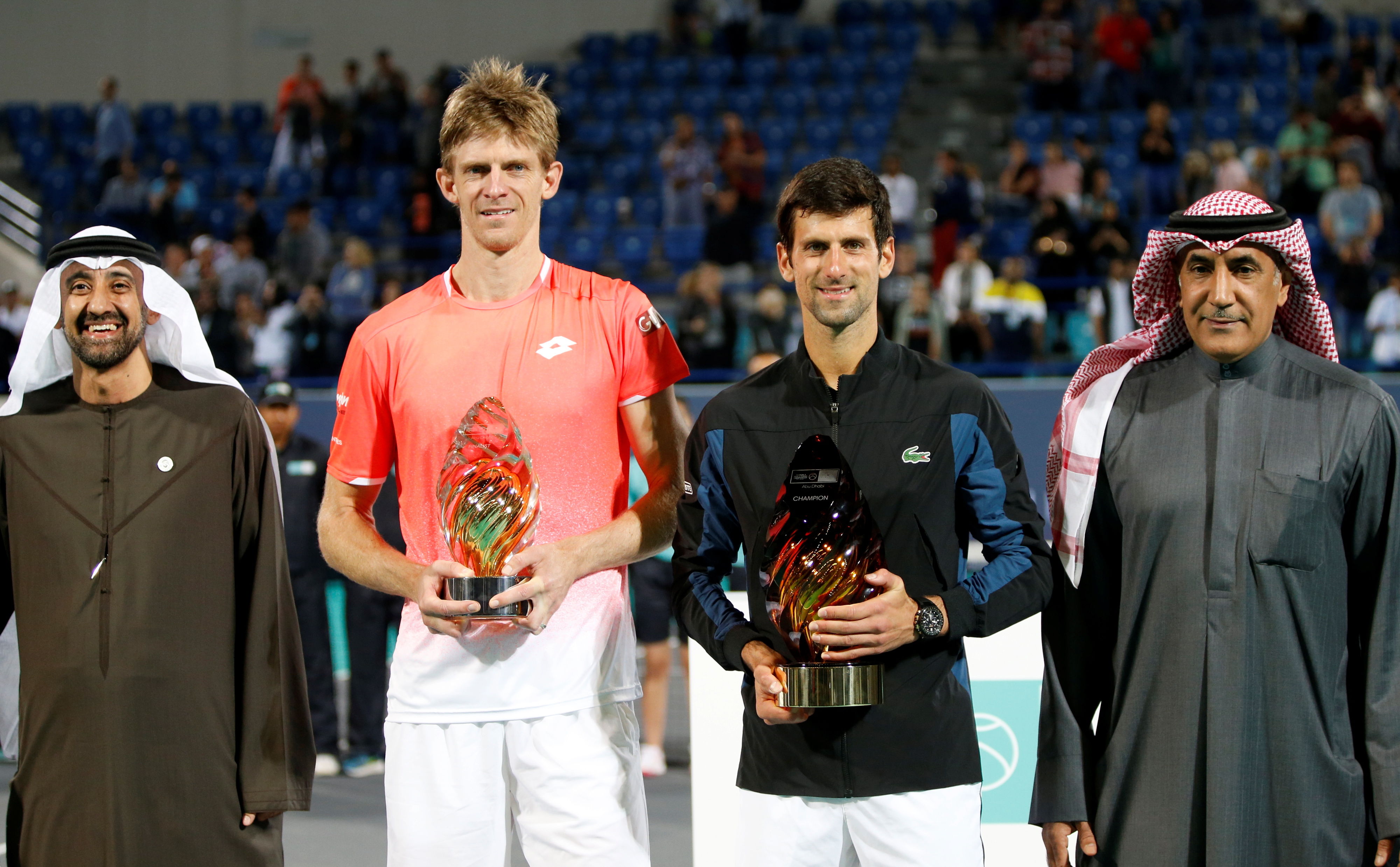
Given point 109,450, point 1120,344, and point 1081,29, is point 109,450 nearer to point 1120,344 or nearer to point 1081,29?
point 1120,344

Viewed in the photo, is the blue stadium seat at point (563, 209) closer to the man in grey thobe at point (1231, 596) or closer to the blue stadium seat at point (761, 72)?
the blue stadium seat at point (761, 72)

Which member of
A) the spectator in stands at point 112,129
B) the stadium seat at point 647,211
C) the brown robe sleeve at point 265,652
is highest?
the spectator in stands at point 112,129

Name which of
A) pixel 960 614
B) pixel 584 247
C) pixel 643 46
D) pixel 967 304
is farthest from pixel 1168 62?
pixel 960 614

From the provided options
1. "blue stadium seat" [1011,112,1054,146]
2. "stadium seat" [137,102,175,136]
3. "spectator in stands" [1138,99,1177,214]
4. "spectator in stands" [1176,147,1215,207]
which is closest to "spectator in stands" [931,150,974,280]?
"spectator in stands" [1138,99,1177,214]

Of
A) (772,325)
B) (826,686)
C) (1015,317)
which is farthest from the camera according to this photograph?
(1015,317)

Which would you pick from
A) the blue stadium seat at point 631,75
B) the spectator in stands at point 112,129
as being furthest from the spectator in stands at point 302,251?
the blue stadium seat at point 631,75

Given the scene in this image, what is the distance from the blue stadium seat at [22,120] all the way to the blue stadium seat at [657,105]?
24.4ft

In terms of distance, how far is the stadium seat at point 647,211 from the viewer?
47.9ft

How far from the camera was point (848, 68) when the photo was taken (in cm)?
1648

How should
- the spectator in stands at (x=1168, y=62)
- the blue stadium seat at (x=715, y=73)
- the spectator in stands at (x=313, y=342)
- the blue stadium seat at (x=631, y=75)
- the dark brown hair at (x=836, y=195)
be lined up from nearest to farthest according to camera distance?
the dark brown hair at (x=836, y=195), the spectator in stands at (x=313, y=342), the spectator in stands at (x=1168, y=62), the blue stadium seat at (x=715, y=73), the blue stadium seat at (x=631, y=75)

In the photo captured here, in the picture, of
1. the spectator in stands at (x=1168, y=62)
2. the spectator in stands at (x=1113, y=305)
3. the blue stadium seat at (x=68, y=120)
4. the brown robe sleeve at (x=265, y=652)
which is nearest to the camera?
the brown robe sleeve at (x=265, y=652)

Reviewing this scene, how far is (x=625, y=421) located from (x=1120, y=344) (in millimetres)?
1049

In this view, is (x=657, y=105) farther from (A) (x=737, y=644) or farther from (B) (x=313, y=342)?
(A) (x=737, y=644)

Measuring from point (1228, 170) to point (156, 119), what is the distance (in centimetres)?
1264
